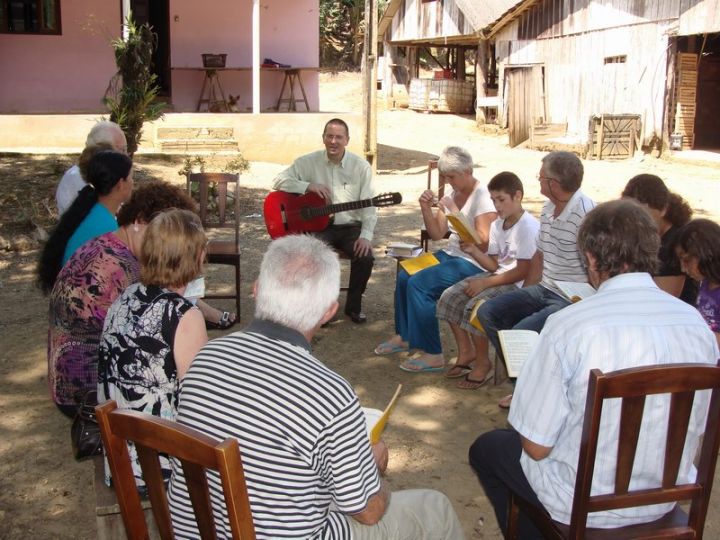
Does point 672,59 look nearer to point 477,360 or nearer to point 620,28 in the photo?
point 620,28

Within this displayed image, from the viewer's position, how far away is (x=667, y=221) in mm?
3904

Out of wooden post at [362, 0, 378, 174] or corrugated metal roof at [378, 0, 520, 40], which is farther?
corrugated metal roof at [378, 0, 520, 40]

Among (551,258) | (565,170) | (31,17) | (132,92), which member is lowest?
(551,258)

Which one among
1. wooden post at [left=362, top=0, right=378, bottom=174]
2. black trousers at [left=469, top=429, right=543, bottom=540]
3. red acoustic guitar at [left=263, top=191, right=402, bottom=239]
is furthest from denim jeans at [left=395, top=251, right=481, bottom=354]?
wooden post at [left=362, top=0, right=378, bottom=174]

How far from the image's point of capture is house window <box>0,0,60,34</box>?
13.8 metres

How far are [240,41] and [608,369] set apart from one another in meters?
14.1

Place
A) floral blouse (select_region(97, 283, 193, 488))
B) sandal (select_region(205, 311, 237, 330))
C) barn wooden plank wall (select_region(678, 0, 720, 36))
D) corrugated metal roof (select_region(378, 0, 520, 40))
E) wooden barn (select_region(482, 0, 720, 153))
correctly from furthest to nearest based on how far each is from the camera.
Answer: corrugated metal roof (select_region(378, 0, 520, 40)) → wooden barn (select_region(482, 0, 720, 153)) → barn wooden plank wall (select_region(678, 0, 720, 36)) → sandal (select_region(205, 311, 237, 330)) → floral blouse (select_region(97, 283, 193, 488))

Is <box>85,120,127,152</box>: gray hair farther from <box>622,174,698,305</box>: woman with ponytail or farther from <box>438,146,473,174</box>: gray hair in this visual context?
<box>622,174,698,305</box>: woman with ponytail

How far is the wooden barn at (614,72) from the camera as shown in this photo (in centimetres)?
1609

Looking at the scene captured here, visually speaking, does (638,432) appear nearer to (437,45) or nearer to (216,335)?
(216,335)

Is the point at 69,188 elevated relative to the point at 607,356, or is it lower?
elevated

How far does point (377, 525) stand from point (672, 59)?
15.9m

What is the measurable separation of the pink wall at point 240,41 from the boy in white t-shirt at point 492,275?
11523 millimetres

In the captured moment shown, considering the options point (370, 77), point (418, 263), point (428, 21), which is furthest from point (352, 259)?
point (428, 21)
